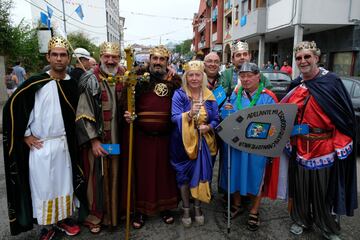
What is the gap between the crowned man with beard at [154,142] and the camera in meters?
3.00

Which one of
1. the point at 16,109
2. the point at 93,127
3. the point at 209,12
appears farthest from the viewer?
the point at 209,12

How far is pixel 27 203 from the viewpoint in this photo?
273 cm

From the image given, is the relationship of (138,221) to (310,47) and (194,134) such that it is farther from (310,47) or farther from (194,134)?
(310,47)

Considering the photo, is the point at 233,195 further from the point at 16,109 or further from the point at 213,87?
the point at 16,109

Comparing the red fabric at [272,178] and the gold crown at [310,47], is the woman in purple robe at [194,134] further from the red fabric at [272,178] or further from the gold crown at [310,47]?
the gold crown at [310,47]

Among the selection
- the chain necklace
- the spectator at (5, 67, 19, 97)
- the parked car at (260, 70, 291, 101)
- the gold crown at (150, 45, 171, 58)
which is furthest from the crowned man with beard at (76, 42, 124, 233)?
the spectator at (5, 67, 19, 97)

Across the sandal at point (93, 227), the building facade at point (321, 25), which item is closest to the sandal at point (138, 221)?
the sandal at point (93, 227)

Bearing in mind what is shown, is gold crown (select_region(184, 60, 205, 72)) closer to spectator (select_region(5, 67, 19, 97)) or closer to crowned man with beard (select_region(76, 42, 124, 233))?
crowned man with beard (select_region(76, 42, 124, 233))

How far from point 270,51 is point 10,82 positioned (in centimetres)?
1821

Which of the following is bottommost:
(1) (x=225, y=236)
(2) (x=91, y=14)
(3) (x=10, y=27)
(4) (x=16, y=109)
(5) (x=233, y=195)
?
(1) (x=225, y=236)

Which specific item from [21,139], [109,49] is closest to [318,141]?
[109,49]

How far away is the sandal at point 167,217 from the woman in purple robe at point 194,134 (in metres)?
0.17

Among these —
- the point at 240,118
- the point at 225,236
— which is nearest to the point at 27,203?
the point at 225,236

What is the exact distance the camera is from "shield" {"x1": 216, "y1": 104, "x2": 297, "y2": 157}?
2.75 metres
